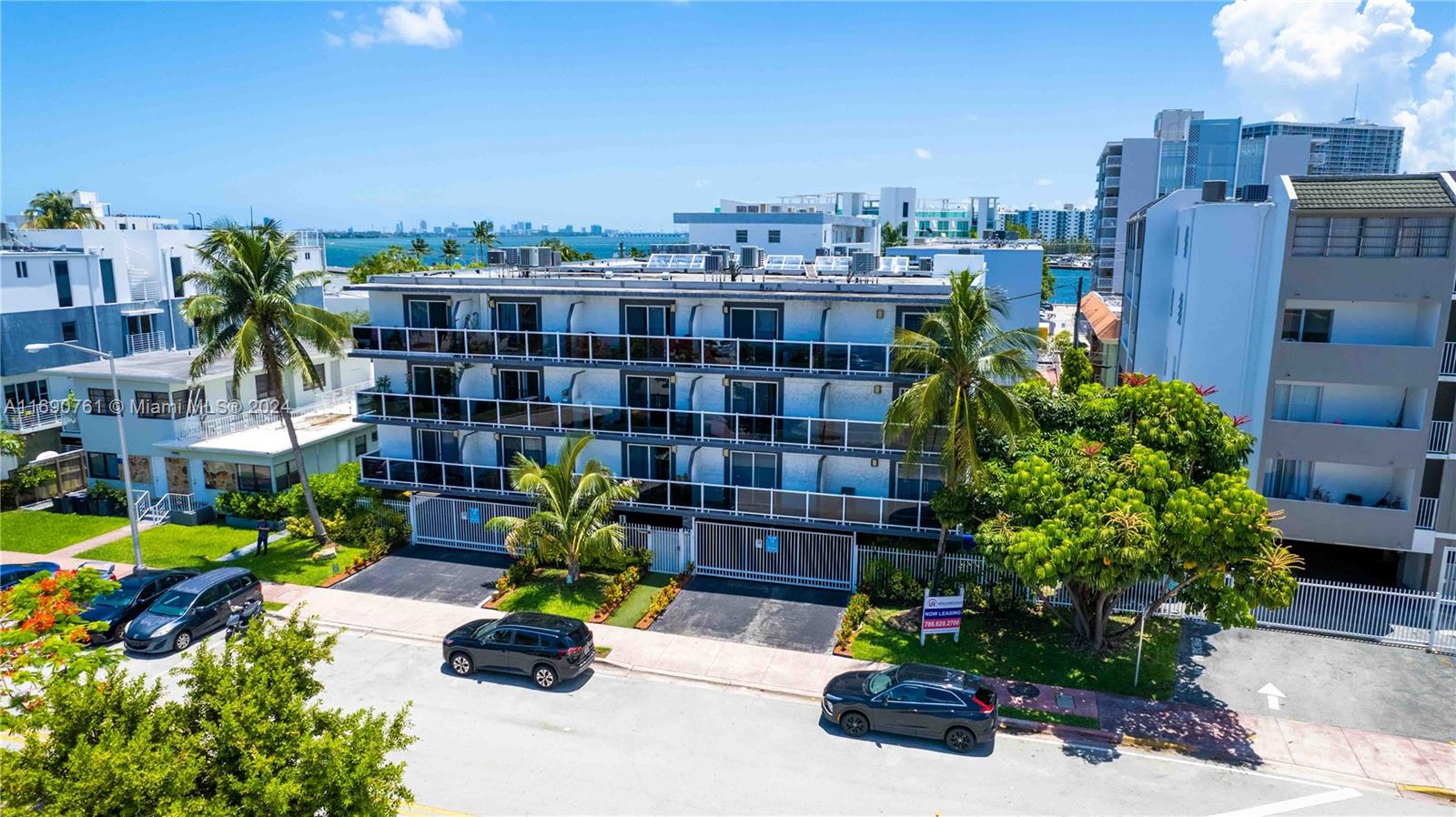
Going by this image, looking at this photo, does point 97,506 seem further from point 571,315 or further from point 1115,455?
point 1115,455

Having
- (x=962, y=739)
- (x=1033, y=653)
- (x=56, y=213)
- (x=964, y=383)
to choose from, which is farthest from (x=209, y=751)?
(x=56, y=213)

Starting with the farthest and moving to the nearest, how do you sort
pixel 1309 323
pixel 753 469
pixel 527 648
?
pixel 753 469
pixel 1309 323
pixel 527 648

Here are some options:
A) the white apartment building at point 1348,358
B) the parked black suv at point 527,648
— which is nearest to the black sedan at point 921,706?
the parked black suv at point 527,648

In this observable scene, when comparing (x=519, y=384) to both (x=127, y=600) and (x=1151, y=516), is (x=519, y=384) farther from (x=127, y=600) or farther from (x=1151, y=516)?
(x=1151, y=516)

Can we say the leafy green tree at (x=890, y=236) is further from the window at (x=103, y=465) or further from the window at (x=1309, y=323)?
the window at (x=103, y=465)

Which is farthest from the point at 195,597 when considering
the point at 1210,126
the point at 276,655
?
the point at 1210,126
